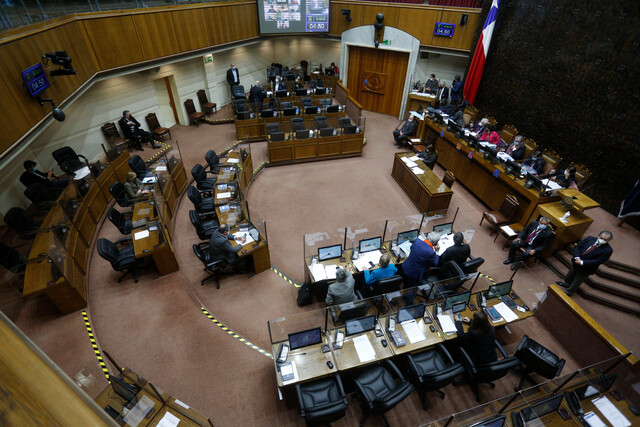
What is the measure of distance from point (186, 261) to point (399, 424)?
5371 mm

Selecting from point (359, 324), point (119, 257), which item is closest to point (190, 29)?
point (119, 257)

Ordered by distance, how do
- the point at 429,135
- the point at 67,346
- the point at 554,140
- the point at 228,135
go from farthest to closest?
the point at 228,135 < the point at 429,135 < the point at 554,140 < the point at 67,346

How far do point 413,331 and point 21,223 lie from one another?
313 inches

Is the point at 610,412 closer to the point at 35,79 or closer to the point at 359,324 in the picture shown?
the point at 359,324

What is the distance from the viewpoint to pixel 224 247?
641cm

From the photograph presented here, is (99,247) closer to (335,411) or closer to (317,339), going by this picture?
(317,339)

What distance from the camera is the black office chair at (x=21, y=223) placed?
6.40 meters

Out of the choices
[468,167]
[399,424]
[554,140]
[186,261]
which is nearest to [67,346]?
[186,261]

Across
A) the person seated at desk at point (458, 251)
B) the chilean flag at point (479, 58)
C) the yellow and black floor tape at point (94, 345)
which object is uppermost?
the chilean flag at point (479, 58)

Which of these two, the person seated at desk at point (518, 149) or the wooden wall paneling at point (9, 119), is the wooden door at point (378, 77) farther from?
the wooden wall paneling at point (9, 119)

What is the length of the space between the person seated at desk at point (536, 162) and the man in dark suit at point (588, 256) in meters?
3.34

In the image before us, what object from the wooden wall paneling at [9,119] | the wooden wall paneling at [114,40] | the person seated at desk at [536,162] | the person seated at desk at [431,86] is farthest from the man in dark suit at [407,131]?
the wooden wall paneling at [9,119]

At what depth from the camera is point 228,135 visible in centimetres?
1298

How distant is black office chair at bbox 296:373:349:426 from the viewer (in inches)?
159
